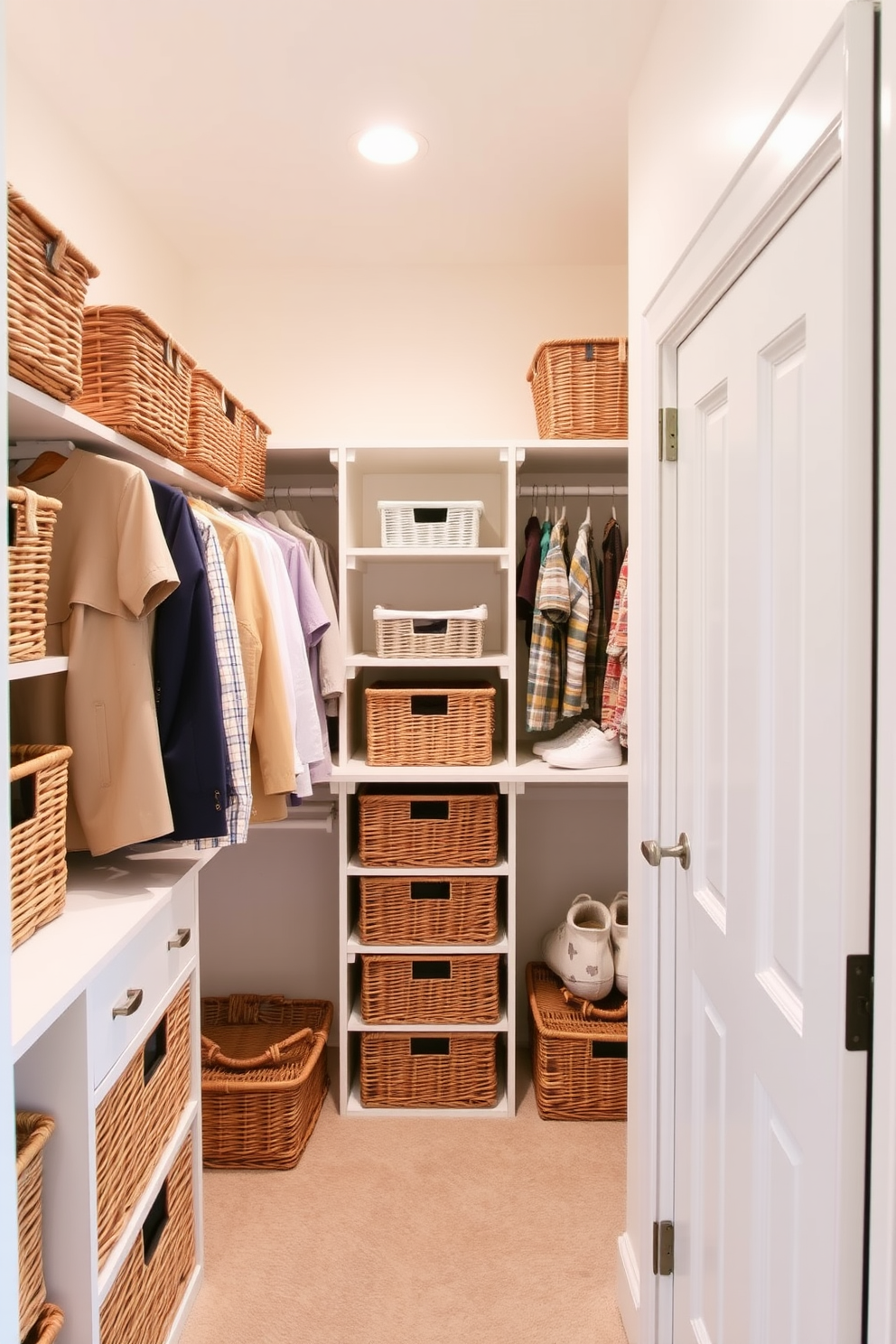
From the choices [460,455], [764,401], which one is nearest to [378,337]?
[460,455]

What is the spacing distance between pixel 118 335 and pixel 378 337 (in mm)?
1499

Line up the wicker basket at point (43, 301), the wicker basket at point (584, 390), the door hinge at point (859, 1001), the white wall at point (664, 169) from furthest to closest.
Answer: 1. the wicker basket at point (584, 390)
2. the wicker basket at point (43, 301)
3. the white wall at point (664, 169)
4. the door hinge at point (859, 1001)

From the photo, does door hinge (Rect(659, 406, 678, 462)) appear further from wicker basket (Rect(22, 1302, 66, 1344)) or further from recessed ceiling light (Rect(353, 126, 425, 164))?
wicker basket (Rect(22, 1302, 66, 1344))

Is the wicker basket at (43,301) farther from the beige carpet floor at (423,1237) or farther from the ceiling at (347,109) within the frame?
the beige carpet floor at (423,1237)

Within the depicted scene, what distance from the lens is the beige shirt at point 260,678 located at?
2043 mm

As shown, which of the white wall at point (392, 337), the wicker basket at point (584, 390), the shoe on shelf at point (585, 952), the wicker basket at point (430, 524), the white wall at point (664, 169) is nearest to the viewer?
the white wall at point (664, 169)

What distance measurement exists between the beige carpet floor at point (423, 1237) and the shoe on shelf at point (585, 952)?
396 millimetres

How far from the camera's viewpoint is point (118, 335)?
5.35 ft

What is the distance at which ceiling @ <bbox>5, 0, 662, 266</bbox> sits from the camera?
1.71 meters

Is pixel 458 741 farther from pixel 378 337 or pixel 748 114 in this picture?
pixel 748 114

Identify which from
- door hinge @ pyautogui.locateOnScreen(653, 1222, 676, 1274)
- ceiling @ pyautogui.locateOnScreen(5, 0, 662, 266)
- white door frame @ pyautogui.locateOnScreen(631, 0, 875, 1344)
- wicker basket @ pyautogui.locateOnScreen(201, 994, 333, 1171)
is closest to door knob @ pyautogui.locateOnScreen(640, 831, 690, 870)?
white door frame @ pyautogui.locateOnScreen(631, 0, 875, 1344)

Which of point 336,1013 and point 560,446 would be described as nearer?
point 560,446

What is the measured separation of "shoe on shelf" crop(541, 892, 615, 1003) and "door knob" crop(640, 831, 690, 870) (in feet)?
3.77

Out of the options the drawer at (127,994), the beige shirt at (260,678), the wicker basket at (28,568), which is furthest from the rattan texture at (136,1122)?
the wicker basket at (28,568)
